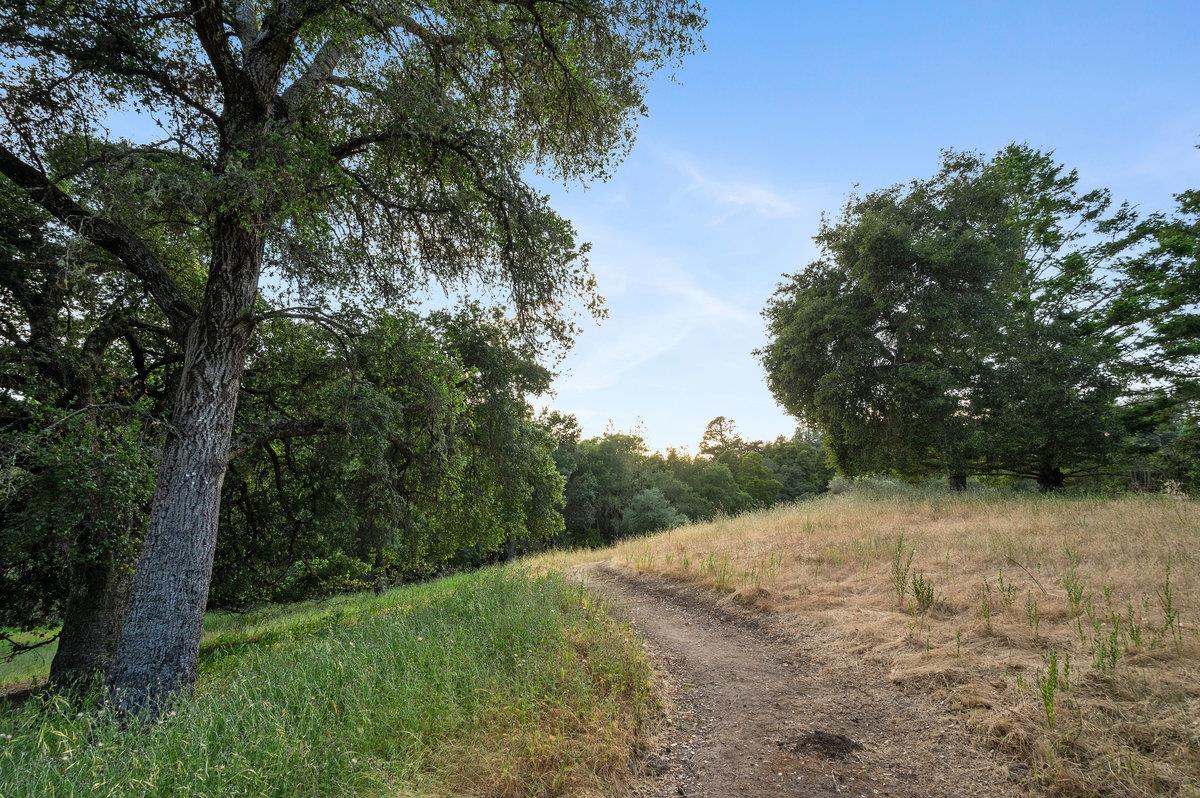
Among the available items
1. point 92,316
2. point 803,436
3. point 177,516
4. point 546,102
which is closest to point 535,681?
point 177,516

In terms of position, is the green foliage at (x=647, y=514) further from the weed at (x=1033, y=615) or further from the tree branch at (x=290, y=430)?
the tree branch at (x=290, y=430)

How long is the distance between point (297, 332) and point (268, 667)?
6.58 m

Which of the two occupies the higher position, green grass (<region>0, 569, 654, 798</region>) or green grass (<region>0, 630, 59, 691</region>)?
green grass (<region>0, 569, 654, 798</region>)

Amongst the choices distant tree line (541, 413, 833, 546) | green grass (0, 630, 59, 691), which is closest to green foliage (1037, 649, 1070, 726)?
green grass (0, 630, 59, 691)

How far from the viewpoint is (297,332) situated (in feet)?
31.8

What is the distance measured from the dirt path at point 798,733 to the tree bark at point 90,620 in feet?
27.7

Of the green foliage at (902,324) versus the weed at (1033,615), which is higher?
the green foliage at (902,324)

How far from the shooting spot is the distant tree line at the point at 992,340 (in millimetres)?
14328

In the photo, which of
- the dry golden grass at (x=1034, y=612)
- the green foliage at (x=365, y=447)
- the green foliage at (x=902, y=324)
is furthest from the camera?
the green foliage at (x=902, y=324)

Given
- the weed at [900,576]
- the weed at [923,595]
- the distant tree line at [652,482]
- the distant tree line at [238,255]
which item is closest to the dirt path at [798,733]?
the weed at [923,595]

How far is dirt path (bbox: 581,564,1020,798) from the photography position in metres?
3.52

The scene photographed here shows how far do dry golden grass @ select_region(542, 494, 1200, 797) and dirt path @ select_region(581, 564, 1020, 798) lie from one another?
0.35 m

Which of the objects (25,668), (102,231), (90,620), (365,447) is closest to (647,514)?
(25,668)

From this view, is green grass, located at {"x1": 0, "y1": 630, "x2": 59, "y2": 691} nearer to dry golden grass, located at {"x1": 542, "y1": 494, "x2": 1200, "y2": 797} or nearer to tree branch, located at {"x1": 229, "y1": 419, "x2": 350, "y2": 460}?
tree branch, located at {"x1": 229, "y1": 419, "x2": 350, "y2": 460}
